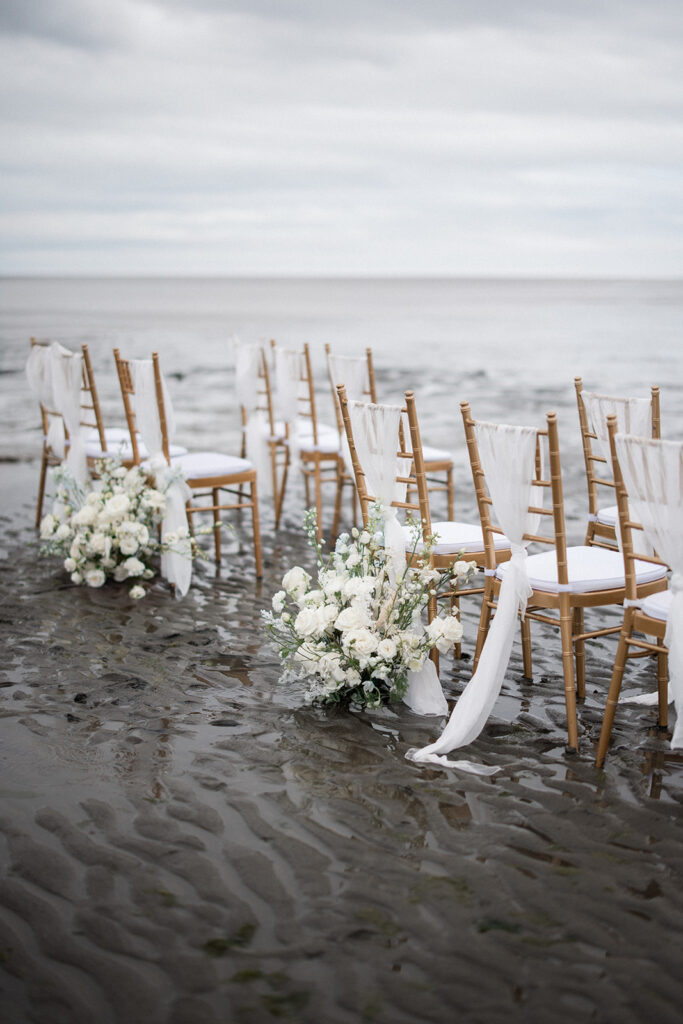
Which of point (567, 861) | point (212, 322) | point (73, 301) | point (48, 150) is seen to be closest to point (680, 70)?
point (212, 322)

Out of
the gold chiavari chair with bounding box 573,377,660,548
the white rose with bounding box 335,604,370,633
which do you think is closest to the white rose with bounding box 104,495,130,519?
the white rose with bounding box 335,604,370,633

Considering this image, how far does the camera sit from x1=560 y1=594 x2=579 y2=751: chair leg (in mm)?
2945

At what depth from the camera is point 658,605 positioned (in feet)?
9.09

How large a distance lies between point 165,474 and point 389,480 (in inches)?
68.6

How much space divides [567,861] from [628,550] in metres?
0.93

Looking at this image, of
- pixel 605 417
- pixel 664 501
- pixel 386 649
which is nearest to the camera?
pixel 664 501

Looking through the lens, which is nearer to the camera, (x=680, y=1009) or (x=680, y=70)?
(x=680, y=1009)

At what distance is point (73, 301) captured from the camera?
54219mm

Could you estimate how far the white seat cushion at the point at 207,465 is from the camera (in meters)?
4.96

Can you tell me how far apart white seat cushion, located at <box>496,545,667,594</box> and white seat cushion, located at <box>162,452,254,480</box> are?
7.21ft

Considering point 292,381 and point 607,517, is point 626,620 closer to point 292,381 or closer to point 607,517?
point 607,517

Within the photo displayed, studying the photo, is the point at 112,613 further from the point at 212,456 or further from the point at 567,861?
the point at 567,861

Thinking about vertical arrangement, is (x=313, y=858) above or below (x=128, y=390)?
below

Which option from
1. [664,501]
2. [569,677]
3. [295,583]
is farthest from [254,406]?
[664,501]
